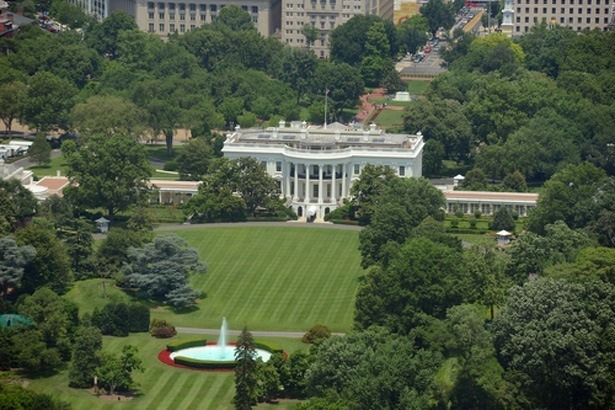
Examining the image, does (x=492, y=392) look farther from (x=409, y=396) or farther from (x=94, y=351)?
(x=94, y=351)

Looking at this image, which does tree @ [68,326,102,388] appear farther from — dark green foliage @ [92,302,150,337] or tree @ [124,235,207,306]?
tree @ [124,235,207,306]

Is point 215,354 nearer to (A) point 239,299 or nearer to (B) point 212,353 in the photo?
(B) point 212,353

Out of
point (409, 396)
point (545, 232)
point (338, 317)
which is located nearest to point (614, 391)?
point (409, 396)

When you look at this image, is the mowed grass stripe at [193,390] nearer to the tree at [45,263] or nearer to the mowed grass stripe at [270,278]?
the mowed grass stripe at [270,278]

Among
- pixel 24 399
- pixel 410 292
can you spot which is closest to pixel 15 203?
pixel 410 292

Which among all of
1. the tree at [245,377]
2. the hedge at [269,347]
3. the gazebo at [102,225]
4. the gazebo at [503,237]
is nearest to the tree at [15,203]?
the gazebo at [102,225]

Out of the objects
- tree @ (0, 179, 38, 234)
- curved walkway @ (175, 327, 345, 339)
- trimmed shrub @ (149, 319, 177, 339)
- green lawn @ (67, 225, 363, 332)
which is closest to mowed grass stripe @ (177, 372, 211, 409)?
trimmed shrub @ (149, 319, 177, 339)
